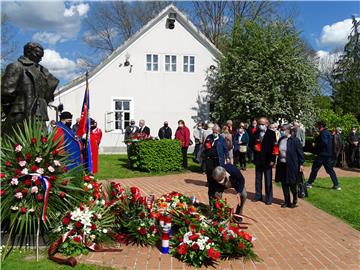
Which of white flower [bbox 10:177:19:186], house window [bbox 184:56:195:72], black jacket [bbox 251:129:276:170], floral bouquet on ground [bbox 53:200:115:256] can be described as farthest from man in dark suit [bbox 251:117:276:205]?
house window [bbox 184:56:195:72]

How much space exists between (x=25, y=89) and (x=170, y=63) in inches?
636

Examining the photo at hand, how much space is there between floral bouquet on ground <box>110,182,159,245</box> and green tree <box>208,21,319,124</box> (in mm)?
13606

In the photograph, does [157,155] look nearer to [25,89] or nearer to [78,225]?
[25,89]

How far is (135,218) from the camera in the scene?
534 centimetres

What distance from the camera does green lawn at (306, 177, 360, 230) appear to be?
734cm

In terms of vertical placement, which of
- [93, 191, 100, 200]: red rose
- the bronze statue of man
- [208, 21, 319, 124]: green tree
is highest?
[208, 21, 319, 124]: green tree

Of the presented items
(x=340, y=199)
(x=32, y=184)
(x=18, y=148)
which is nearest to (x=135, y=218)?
(x=32, y=184)

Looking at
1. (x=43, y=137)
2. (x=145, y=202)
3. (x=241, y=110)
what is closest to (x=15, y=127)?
(x=43, y=137)

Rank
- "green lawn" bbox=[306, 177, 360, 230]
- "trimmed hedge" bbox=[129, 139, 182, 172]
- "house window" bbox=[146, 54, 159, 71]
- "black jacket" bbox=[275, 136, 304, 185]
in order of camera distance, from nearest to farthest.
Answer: "green lawn" bbox=[306, 177, 360, 230]
"black jacket" bbox=[275, 136, 304, 185]
"trimmed hedge" bbox=[129, 139, 182, 172]
"house window" bbox=[146, 54, 159, 71]

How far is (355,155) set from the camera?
14.4 metres

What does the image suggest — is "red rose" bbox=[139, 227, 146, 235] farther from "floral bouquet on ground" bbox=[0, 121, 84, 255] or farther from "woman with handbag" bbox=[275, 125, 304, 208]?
"woman with handbag" bbox=[275, 125, 304, 208]

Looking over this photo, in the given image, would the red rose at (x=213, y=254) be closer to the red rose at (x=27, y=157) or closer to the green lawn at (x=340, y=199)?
the red rose at (x=27, y=157)

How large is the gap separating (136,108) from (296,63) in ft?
29.0

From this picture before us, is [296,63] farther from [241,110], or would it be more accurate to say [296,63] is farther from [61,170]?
[61,170]
